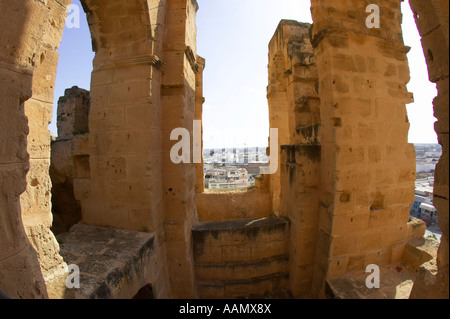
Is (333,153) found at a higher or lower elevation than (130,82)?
lower

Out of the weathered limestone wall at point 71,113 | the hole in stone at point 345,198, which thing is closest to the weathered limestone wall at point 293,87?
the hole in stone at point 345,198

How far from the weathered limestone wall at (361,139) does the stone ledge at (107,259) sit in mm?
2667

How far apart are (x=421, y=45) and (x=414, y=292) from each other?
6.33ft

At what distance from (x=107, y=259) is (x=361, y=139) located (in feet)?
12.2

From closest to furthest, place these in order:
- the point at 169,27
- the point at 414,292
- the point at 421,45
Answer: the point at 421,45
the point at 414,292
the point at 169,27

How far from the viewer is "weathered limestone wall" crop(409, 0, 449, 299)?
1.28 metres

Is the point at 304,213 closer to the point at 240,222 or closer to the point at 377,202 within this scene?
the point at 377,202

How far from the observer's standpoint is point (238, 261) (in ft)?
12.4

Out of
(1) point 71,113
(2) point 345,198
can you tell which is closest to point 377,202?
(2) point 345,198

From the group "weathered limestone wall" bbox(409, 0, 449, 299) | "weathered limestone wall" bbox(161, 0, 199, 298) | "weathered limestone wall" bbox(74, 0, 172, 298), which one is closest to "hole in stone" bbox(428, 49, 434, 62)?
"weathered limestone wall" bbox(409, 0, 449, 299)

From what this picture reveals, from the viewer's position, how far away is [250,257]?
3.79 m

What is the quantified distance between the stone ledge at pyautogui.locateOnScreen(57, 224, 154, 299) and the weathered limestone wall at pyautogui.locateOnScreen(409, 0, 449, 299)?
8.97 ft

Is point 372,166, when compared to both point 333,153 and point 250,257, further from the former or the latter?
point 250,257

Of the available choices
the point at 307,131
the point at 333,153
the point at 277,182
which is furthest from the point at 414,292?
the point at 277,182
